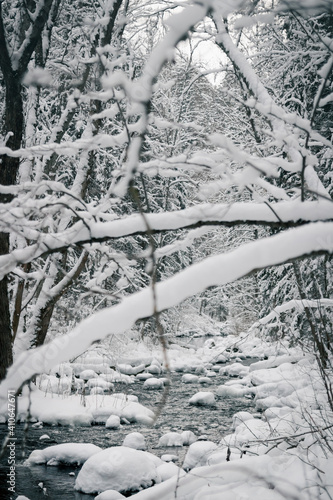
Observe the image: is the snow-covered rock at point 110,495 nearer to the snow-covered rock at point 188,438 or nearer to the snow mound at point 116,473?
the snow mound at point 116,473

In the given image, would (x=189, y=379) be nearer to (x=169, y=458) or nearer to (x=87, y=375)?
(x=87, y=375)

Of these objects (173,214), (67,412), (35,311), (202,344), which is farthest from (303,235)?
(202,344)

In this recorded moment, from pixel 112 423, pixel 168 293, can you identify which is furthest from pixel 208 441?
pixel 168 293

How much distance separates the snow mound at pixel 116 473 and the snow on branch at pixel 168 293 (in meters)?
3.62

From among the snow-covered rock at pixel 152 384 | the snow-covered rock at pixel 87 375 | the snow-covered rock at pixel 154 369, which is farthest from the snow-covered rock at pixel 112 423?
the snow-covered rock at pixel 154 369

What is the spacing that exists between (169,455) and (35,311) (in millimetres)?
2764

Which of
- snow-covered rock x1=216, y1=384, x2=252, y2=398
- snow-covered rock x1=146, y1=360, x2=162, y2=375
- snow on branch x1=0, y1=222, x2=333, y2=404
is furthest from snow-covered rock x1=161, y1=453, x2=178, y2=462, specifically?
snow-covered rock x1=146, y1=360, x2=162, y2=375

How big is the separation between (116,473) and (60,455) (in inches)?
40.8

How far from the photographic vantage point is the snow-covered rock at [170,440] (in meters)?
Result: 5.86

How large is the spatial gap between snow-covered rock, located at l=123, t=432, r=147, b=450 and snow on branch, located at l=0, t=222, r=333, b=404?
4.79m

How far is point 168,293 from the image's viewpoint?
4.41 feet

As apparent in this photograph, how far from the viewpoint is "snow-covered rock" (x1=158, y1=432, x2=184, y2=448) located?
5863 mm

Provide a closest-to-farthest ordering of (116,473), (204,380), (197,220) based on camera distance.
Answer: (197,220)
(116,473)
(204,380)

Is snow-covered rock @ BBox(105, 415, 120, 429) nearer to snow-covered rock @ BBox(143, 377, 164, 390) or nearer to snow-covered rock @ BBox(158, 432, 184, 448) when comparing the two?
snow-covered rock @ BBox(158, 432, 184, 448)
